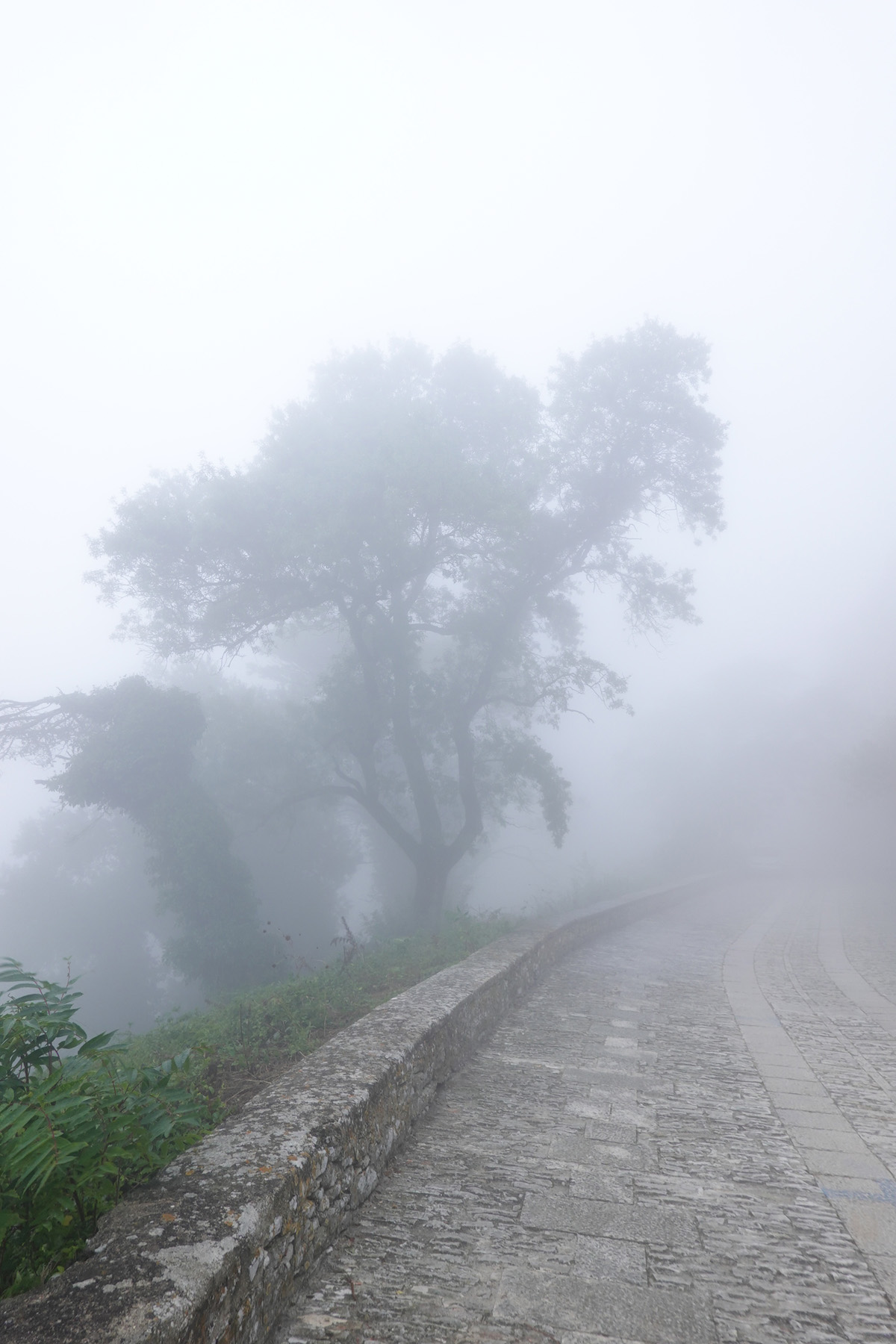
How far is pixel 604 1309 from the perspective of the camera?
212cm

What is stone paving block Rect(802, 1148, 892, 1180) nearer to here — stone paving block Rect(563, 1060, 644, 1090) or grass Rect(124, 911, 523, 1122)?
stone paving block Rect(563, 1060, 644, 1090)

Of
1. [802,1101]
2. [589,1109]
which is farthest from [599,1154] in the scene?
[802,1101]

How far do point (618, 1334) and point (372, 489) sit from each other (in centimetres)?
1375

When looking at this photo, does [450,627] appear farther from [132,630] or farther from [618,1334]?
[618,1334]

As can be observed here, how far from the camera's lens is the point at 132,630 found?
16.5 metres

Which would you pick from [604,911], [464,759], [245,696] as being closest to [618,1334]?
[604,911]

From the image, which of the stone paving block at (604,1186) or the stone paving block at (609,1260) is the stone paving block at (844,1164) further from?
the stone paving block at (609,1260)

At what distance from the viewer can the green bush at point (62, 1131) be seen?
6.33 ft

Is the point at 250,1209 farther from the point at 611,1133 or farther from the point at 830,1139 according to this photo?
the point at 830,1139

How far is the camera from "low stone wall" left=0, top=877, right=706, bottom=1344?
1591 mm

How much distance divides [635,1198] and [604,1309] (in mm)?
746

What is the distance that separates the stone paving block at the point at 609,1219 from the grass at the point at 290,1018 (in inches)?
61.1

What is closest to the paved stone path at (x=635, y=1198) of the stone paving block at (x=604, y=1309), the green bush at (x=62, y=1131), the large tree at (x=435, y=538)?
the stone paving block at (x=604, y=1309)

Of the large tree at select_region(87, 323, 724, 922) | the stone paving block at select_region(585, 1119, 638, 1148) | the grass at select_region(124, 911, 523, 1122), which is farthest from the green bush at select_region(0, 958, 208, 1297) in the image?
the large tree at select_region(87, 323, 724, 922)
